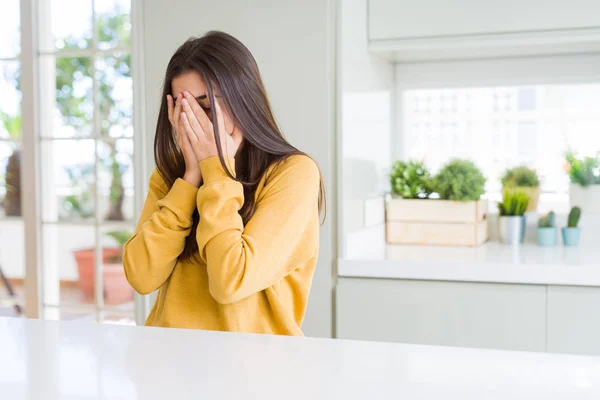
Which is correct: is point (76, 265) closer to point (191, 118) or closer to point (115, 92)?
point (115, 92)

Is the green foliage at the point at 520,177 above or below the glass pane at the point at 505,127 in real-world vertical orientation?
below

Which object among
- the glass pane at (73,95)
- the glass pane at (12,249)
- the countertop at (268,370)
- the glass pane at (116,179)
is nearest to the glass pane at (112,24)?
the glass pane at (73,95)

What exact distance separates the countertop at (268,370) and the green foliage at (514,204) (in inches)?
65.0

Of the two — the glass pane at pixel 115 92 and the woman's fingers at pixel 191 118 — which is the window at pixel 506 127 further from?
the glass pane at pixel 115 92

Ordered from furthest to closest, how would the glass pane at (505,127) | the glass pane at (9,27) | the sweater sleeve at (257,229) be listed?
the glass pane at (9,27), the glass pane at (505,127), the sweater sleeve at (257,229)

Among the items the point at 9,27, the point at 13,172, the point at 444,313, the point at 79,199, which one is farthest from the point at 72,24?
the point at 444,313

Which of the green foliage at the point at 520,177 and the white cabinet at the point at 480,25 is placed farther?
the green foliage at the point at 520,177

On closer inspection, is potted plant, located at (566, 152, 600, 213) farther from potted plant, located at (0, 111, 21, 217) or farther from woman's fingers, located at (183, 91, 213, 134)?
potted plant, located at (0, 111, 21, 217)

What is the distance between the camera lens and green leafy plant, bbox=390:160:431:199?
7.88 ft

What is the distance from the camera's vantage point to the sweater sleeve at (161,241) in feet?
4.24

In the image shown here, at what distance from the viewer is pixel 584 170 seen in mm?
2426

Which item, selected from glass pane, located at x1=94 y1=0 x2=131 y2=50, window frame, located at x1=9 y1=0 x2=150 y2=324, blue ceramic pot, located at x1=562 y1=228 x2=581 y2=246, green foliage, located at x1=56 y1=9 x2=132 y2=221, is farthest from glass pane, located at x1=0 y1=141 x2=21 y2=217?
blue ceramic pot, located at x1=562 y1=228 x2=581 y2=246

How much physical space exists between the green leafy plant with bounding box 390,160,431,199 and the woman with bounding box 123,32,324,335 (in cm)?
107

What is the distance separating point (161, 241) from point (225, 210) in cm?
14
